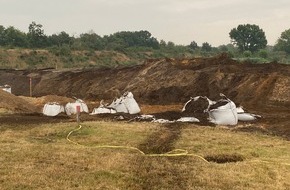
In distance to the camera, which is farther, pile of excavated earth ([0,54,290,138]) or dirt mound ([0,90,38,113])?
pile of excavated earth ([0,54,290,138])

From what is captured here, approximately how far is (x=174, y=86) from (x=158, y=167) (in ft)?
55.2

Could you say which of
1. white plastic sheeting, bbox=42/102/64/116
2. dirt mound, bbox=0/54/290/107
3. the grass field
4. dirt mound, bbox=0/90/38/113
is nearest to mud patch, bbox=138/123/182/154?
the grass field

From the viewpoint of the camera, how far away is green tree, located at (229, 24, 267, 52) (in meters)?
86.9

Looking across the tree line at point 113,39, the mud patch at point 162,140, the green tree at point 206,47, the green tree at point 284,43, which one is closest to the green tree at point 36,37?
the tree line at point 113,39

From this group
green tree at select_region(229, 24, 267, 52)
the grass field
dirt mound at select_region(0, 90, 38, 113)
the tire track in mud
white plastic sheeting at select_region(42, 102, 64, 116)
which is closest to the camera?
the tire track in mud

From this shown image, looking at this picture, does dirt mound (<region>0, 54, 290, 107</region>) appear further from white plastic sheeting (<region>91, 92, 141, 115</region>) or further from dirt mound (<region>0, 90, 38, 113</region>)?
dirt mound (<region>0, 90, 38, 113</region>)

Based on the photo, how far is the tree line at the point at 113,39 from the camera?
247 ft

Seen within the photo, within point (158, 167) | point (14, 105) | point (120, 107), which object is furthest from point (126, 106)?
point (158, 167)

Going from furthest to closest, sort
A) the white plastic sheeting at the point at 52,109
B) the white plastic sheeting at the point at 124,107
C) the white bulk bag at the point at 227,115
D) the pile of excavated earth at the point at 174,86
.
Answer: the pile of excavated earth at the point at 174,86 → the white plastic sheeting at the point at 52,109 → the white plastic sheeting at the point at 124,107 → the white bulk bag at the point at 227,115

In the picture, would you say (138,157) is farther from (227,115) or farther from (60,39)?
(60,39)

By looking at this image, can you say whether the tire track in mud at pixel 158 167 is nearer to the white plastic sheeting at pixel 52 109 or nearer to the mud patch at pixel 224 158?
the mud patch at pixel 224 158

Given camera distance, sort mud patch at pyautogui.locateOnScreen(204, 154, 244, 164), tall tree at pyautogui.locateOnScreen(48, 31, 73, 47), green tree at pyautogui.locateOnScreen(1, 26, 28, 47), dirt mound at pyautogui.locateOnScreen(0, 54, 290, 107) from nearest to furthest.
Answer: mud patch at pyautogui.locateOnScreen(204, 154, 244, 164), dirt mound at pyautogui.locateOnScreen(0, 54, 290, 107), green tree at pyautogui.locateOnScreen(1, 26, 28, 47), tall tree at pyautogui.locateOnScreen(48, 31, 73, 47)

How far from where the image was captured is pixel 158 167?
10.4 m

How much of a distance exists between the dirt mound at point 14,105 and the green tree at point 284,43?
77.7 meters
